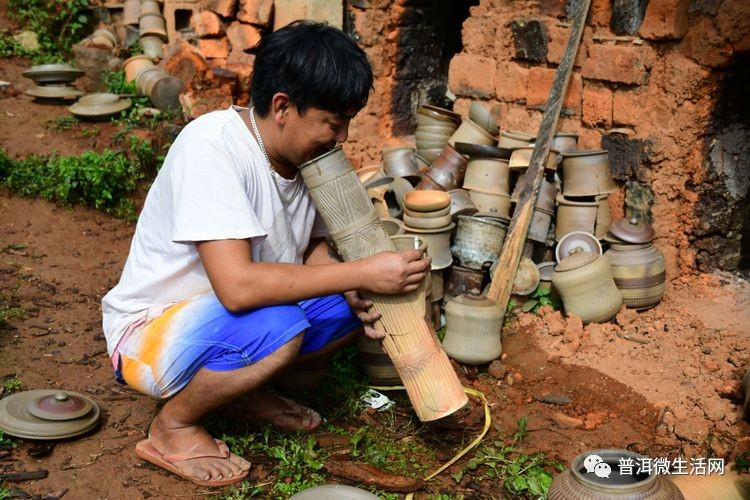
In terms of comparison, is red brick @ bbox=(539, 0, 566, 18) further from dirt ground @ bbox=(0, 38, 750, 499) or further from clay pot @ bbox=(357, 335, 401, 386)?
clay pot @ bbox=(357, 335, 401, 386)

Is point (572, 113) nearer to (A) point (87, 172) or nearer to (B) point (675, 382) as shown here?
(B) point (675, 382)

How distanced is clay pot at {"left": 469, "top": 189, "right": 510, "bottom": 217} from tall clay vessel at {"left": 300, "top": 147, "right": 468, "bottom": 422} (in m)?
1.76

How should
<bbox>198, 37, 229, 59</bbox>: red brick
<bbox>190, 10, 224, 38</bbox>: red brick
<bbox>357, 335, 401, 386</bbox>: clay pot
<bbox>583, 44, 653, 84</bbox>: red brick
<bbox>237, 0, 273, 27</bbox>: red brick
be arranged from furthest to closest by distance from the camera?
1. <bbox>198, 37, 229, 59</bbox>: red brick
2. <bbox>190, 10, 224, 38</bbox>: red brick
3. <bbox>237, 0, 273, 27</bbox>: red brick
4. <bbox>583, 44, 653, 84</bbox>: red brick
5. <bbox>357, 335, 401, 386</bbox>: clay pot

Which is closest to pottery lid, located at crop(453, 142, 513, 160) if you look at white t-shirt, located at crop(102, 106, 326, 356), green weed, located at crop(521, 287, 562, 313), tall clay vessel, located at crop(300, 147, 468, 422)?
green weed, located at crop(521, 287, 562, 313)

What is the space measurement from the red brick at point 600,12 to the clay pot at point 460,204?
1.23m

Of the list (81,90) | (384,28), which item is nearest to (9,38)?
(81,90)

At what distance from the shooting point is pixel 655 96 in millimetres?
4254

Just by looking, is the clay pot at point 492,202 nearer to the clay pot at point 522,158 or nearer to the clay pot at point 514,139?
the clay pot at point 522,158

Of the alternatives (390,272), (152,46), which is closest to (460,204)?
(390,272)

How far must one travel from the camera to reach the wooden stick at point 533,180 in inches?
165

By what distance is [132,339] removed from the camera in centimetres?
290

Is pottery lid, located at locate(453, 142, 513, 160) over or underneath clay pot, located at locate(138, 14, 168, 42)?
underneath

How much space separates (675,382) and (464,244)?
131cm

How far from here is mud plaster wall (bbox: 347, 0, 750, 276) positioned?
408 centimetres
